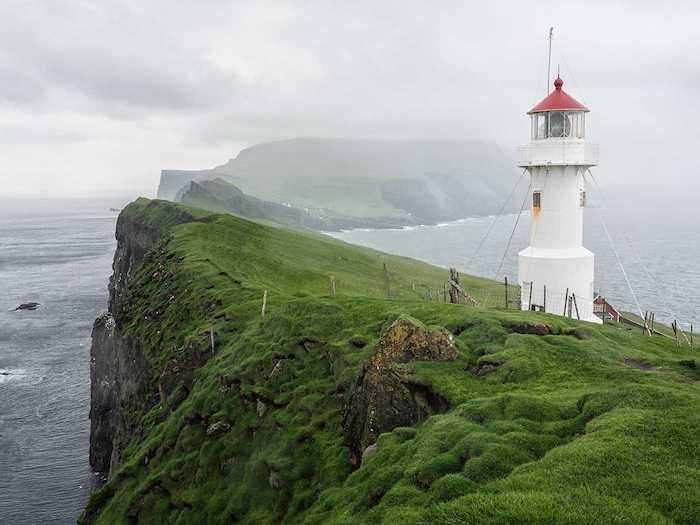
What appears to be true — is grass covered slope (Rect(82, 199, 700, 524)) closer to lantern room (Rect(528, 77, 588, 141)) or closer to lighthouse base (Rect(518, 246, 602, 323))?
lighthouse base (Rect(518, 246, 602, 323))

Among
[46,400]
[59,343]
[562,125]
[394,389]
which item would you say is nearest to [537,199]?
[562,125]

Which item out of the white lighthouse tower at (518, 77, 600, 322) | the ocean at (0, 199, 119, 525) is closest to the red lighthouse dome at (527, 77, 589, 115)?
the white lighthouse tower at (518, 77, 600, 322)

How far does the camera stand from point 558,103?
31.8 metres

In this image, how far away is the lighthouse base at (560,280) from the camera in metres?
32.1

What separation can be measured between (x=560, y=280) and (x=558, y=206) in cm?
402

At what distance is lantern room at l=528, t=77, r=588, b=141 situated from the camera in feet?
105

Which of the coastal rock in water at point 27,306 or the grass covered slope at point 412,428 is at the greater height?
the grass covered slope at point 412,428

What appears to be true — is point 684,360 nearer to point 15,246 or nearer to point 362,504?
point 362,504

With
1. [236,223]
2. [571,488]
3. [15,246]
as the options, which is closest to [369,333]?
[571,488]

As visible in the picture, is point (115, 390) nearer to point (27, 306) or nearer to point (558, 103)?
point (558, 103)

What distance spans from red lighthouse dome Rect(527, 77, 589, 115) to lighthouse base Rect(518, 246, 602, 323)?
754 cm

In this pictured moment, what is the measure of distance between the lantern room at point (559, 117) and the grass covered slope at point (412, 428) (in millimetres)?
13455

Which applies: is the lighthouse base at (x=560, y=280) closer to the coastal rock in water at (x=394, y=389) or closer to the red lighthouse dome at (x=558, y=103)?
the red lighthouse dome at (x=558, y=103)

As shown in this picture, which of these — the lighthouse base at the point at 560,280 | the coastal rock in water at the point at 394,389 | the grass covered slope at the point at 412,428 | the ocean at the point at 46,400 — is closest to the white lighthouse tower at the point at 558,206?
the lighthouse base at the point at 560,280
